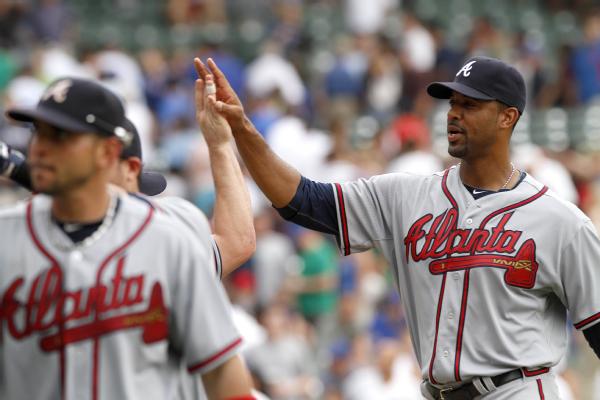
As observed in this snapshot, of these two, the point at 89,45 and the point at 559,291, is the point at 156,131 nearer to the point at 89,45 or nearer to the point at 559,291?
the point at 89,45

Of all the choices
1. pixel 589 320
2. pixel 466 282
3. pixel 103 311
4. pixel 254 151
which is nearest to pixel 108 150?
pixel 103 311

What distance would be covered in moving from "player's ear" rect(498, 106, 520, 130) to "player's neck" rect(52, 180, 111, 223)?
2096mm

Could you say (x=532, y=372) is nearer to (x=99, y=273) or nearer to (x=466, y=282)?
(x=466, y=282)

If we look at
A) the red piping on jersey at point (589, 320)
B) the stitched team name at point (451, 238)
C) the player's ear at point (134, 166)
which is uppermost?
the player's ear at point (134, 166)

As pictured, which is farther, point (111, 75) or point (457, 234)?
point (111, 75)

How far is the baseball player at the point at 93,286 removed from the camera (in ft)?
11.6

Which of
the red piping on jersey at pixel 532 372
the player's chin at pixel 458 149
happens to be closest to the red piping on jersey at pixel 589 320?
the red piping on jersey at pixel 532 372

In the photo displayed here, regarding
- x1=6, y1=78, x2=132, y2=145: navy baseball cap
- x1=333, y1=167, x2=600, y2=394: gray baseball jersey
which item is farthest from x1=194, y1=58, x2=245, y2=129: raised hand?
x1=6, y1=78, x2=132, y2=145: navy baseball cap

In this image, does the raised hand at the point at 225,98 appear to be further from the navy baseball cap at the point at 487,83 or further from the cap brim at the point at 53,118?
the cap brim at the point at 53,118

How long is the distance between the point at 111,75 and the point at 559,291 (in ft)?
26.3

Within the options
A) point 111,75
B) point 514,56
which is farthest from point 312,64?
point 111,75

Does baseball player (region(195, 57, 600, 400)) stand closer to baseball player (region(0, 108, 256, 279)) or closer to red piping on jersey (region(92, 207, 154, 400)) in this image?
baseball player (region(0, 108, 256, 279))

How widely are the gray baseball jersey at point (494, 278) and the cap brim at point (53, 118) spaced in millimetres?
1906

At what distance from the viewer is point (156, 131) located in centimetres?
1419
